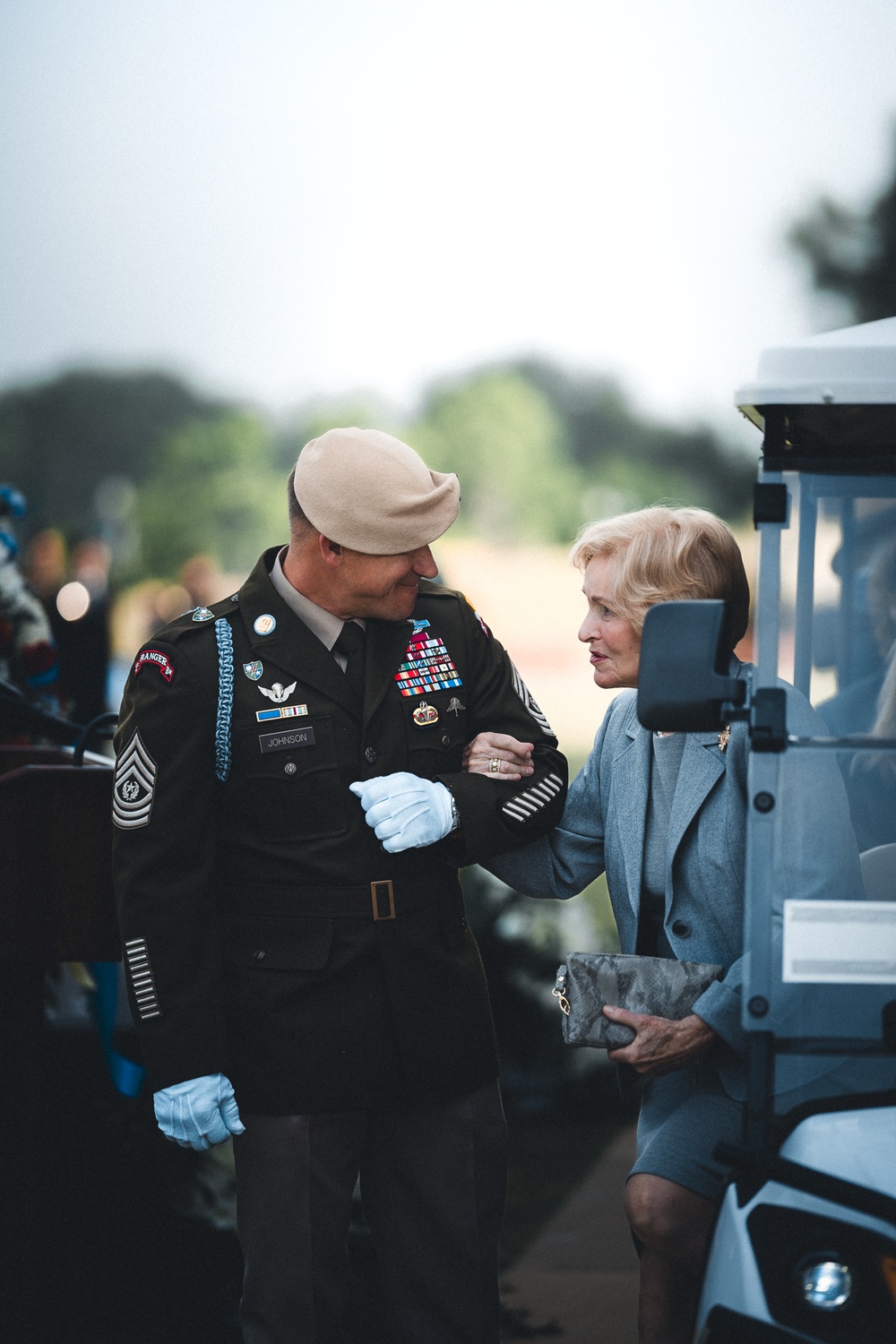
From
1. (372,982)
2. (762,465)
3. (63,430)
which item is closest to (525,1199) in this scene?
(372,982)

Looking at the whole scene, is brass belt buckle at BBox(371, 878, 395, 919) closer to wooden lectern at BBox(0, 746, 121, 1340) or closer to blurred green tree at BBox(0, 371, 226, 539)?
wooden lectern at BBox(0, 746, 121, 1340)

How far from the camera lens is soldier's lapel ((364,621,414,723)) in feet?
7.28

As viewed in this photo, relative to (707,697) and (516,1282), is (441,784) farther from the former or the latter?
(516,1282)

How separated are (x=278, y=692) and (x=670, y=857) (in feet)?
2.24

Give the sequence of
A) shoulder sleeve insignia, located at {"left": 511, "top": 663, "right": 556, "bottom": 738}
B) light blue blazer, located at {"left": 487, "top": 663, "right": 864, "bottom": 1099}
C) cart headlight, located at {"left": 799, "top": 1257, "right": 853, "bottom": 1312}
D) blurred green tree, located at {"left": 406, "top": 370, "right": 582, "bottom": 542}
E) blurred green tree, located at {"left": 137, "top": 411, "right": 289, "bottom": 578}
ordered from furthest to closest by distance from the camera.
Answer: blurred green tree, located at {"left": 137, "top": 411, "right": 289, "bottom": 578} → blurred green tree, located at {"left": 406, "top": 370, "right": 582, "bottom": 542} → shoulder sleeve insignia, located at {"left": 511, "top": 663, "right": 556, "bottom": 738} → light blue blazer, located at {"left": 487, "top": 663, "right": 864, "bottom": 1099} → cart headlight, located at {"left": 799, "top": 1257, "right": 853, "bottom": 1312}

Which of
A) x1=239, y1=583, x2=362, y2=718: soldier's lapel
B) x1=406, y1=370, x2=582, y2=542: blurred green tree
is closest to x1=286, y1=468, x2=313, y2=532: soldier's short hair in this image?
x1=239, y1=583, x2=362, y2=718: soldier's lapel

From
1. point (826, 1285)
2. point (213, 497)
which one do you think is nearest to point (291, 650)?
point (826, 1285)

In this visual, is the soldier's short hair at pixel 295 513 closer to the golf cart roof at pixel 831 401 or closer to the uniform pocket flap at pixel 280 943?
the uniform pocket flap at pixel 280 943

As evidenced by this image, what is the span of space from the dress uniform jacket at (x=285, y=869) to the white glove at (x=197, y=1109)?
2 cm

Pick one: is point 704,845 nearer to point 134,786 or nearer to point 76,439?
point 134,786

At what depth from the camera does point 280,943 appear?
2.14 m

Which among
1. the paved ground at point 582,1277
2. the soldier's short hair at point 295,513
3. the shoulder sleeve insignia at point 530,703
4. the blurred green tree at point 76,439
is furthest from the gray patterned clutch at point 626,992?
the blurred green tree at point 76,439

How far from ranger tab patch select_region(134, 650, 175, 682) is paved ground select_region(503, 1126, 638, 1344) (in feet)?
7.02

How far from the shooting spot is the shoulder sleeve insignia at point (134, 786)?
2070 mm
